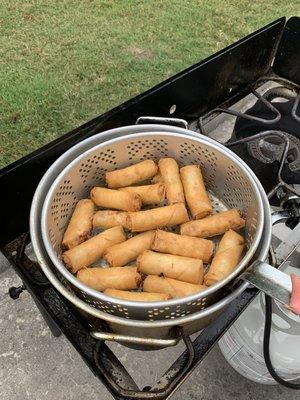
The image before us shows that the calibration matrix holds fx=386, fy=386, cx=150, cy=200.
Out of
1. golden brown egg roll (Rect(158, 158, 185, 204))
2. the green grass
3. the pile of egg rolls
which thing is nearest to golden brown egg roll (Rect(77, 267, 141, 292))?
the pile of egg rolls

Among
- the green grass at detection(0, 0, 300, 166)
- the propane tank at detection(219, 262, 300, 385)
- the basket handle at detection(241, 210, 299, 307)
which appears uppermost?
the basket handle at detection(241, 210, 299, 307)

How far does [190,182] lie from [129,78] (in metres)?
2.13

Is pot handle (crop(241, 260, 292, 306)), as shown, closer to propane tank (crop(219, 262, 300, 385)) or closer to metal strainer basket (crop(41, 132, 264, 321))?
metal strainer basket (crop(41, 132, 264, 321))

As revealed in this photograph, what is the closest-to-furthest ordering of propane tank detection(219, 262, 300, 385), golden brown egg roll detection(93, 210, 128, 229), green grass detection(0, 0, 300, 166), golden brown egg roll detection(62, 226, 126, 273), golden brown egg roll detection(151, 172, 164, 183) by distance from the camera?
1. golden brown egg roll detection(62, 226, 126, 273)
2. golden brown egg roll detection(93, 210, 128, 229)
3. golden brown egg roll detection(151, 172, 164, 183)
4. propane tank detection(219, 262, 300, 385)
5. green grass detection(0, 0, 300, 166)

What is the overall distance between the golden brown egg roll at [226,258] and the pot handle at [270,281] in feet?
0.49

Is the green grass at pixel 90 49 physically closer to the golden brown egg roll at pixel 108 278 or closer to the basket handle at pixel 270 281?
the golden brown egg roll at pixel 108 278

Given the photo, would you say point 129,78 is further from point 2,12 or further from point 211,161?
point 211,161

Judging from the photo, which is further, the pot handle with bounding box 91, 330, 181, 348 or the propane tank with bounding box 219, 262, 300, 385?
→ the propane tank with bounding box 219, 262, 300, 385

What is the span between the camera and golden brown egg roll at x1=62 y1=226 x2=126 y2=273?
1242 mm

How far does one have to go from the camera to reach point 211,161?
4.66ft

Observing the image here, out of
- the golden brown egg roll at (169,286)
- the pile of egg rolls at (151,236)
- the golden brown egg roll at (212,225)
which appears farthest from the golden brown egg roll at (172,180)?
the golden brown egg roll at (169,286)

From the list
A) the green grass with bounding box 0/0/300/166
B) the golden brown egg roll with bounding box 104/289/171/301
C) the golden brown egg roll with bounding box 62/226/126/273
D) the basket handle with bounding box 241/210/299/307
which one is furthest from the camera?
the green grass with bounding box 0/0/300/166

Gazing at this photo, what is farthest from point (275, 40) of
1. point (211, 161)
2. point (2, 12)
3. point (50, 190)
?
point (2, 12)

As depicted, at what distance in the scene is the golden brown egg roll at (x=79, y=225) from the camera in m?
1.31
